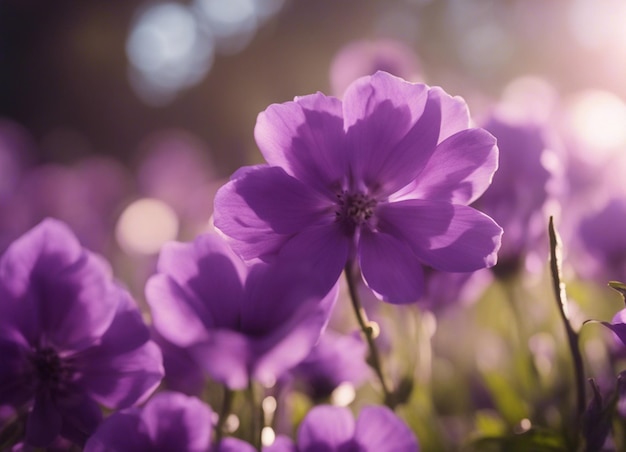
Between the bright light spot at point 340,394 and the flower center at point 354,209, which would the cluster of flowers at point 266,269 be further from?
the bright light spot at point 340,394

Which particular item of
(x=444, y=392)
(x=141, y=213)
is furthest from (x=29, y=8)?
(x=444, y=392)

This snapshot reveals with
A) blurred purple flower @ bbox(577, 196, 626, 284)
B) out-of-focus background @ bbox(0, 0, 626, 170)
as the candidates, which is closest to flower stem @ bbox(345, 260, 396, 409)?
Answer: blurred purple flower @ bbox(577, 196, 626, 284)

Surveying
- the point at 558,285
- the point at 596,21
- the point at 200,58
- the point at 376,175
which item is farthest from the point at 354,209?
the point at 200,58

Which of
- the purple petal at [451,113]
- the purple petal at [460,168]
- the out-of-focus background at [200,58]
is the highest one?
the purple petal at [451,113]

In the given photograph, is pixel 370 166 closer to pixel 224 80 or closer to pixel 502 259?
pixel 502 259

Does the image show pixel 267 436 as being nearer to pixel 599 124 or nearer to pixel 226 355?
pixel 226 355

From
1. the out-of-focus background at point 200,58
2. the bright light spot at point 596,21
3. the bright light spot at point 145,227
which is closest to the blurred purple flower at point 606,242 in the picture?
the bright light spot at point 145,227
